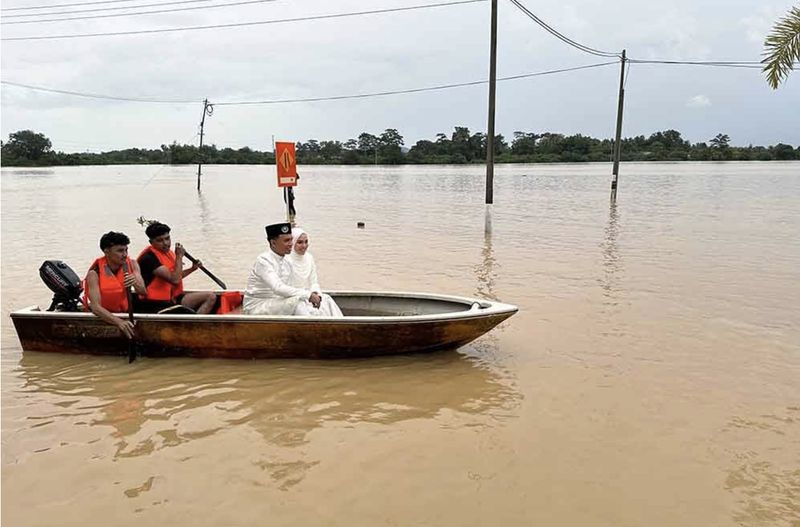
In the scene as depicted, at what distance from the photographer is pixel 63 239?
52.8 ft

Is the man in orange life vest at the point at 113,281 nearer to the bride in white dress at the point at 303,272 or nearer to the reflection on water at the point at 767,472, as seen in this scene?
the bride in white dress at the point at 303,272

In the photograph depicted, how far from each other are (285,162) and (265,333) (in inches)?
288

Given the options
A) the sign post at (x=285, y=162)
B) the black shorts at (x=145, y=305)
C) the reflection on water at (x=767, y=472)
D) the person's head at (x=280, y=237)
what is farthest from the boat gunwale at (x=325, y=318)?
the sign post at (x=285, y=162)

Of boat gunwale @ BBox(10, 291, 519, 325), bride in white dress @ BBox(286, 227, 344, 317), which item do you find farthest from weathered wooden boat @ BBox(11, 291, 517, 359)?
bride in white dress @ BBox(286, 227, 344, 317)

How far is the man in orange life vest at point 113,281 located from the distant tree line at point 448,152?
263 feet

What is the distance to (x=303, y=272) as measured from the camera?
20.6ft

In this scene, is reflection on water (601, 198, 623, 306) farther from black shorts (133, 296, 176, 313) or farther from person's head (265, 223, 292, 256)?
black shorts (133, 296, 176, 313)

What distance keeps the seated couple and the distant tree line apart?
80.5 metres

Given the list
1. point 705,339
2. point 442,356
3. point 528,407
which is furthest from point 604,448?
point 705,339

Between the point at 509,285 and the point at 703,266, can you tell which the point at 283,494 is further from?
the point at 703,266

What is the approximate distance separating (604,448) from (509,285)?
18.9 ft

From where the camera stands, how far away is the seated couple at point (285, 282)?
6039 millimetres

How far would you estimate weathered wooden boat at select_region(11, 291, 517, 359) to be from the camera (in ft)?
18.8

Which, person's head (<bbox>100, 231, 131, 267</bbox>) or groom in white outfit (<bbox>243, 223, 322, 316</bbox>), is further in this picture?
groom in white outfit (<bbox>243, 223, 322, 316</bbox>)
